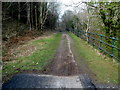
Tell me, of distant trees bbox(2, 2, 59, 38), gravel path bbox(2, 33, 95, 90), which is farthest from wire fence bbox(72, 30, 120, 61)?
distant trees bbox(2, 2, 59, 38)

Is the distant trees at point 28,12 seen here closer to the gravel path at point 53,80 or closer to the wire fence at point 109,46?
the wire fence at point 109,46

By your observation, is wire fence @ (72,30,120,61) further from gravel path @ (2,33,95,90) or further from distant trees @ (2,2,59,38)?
distant trees @ (2,2,59,38)

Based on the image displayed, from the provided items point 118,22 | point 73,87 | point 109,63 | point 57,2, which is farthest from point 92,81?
point 57,2

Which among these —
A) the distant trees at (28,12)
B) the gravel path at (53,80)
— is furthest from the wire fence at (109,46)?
the distant trees at (28,12)

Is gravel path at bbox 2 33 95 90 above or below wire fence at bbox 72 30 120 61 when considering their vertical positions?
below

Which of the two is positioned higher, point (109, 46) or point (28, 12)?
point (28, 12)

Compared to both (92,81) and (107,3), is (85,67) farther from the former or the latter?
(107,3)

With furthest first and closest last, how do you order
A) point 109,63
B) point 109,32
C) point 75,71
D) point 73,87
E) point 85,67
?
1. point 109,32
2. point 109,63
3. point 85,67
4. point 75,71
5. point 73,87

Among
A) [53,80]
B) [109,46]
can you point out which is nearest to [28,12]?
[109,46]

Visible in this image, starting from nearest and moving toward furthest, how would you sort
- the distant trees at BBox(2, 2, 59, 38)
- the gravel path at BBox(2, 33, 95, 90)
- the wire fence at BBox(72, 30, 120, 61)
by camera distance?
the gravel path at BBox(2, 33, 95, 90)
the wire fence at BBox(72, 30, 120, 61)
the distant trees at BBox(2, 2, 59, 38)

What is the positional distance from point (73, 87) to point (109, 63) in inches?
133

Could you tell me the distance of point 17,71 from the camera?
18.8 feet

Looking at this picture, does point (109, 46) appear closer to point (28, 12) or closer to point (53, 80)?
point (53, 80)

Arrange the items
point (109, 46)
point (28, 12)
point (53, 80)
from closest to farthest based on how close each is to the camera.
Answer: point (53, 80) < point (109, 46) < point (28, 12)
